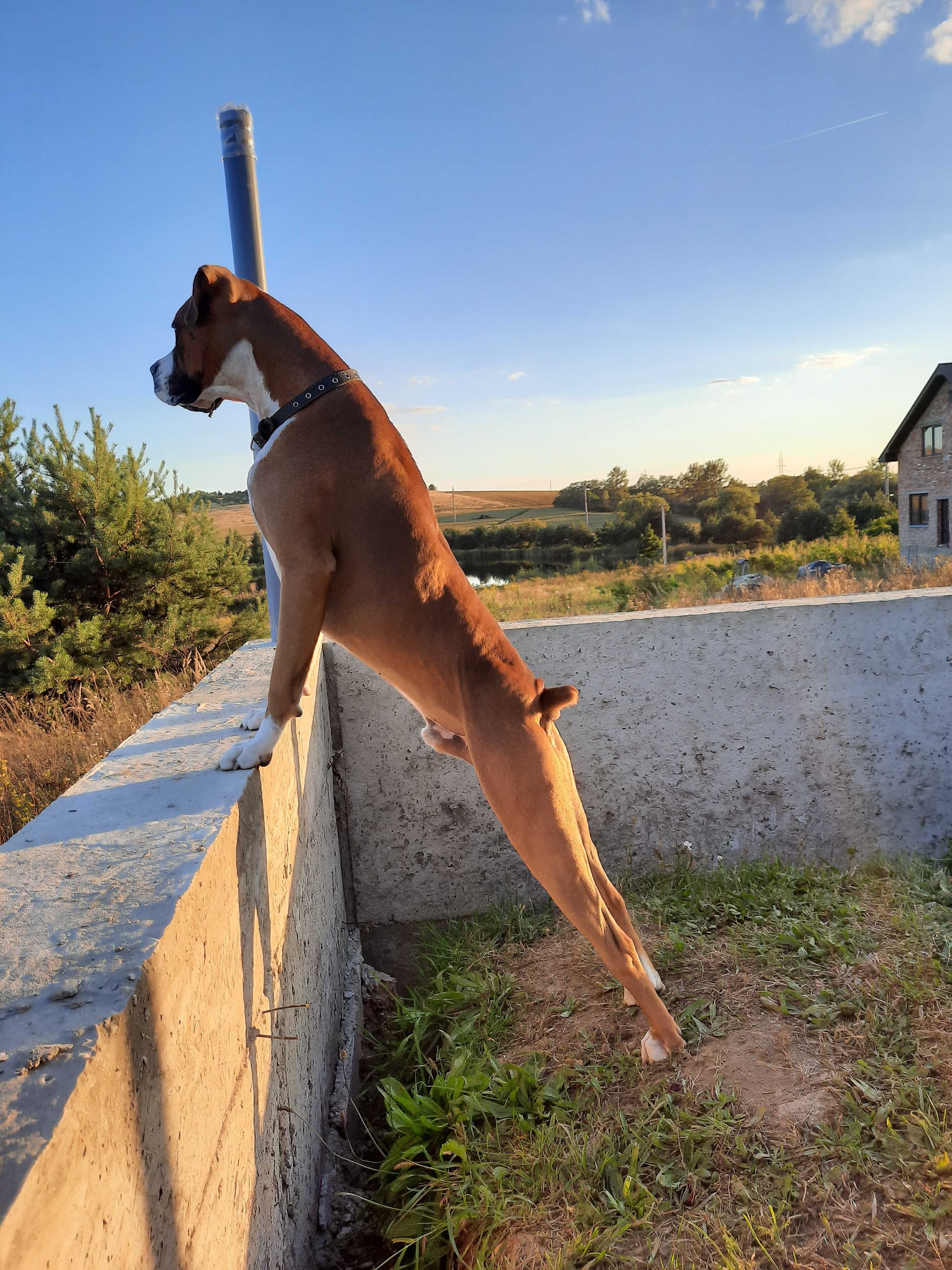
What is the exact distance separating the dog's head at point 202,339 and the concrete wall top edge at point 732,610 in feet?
6.93

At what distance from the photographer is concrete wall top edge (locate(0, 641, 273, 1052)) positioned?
Result: 962 mm

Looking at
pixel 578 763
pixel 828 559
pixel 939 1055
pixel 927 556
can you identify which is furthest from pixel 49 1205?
pixel 828 559

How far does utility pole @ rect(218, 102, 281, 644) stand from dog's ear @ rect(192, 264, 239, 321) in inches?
43.5

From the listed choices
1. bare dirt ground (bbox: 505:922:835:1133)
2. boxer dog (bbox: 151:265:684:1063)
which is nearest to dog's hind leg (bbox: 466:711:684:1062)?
boxer dog (bbox: 151:265:684:1063)

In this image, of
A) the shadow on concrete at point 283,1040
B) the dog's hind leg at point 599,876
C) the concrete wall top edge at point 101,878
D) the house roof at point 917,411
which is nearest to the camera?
the concrete wall top edge at point 101,878

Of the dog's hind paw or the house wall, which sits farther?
the house wall

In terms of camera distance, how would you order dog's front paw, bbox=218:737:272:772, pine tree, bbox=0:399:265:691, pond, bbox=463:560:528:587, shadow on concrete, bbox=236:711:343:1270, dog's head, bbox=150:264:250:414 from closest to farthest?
shadow on concrete, bbox=236:711:343:1270
dog's front paw, bbox=218:737:272:772
dog's head, bbox=150:264:250:414
pine tree, bbox=0:399:265:691
pond, bbox=463:560:528:587

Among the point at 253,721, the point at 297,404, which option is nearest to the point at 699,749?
the point at 253,721

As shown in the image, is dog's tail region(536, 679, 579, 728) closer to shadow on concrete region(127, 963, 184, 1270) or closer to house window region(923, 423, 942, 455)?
shadow on concrete region(127, 963, 184, 1270)

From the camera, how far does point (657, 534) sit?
64.0 m

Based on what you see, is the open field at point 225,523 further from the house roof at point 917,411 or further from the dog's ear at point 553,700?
the house roof at point 917,411

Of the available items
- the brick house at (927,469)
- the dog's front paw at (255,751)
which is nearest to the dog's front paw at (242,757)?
the dog's front paw at (255,751)

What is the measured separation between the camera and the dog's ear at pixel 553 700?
213 cm

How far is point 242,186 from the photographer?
327cm
